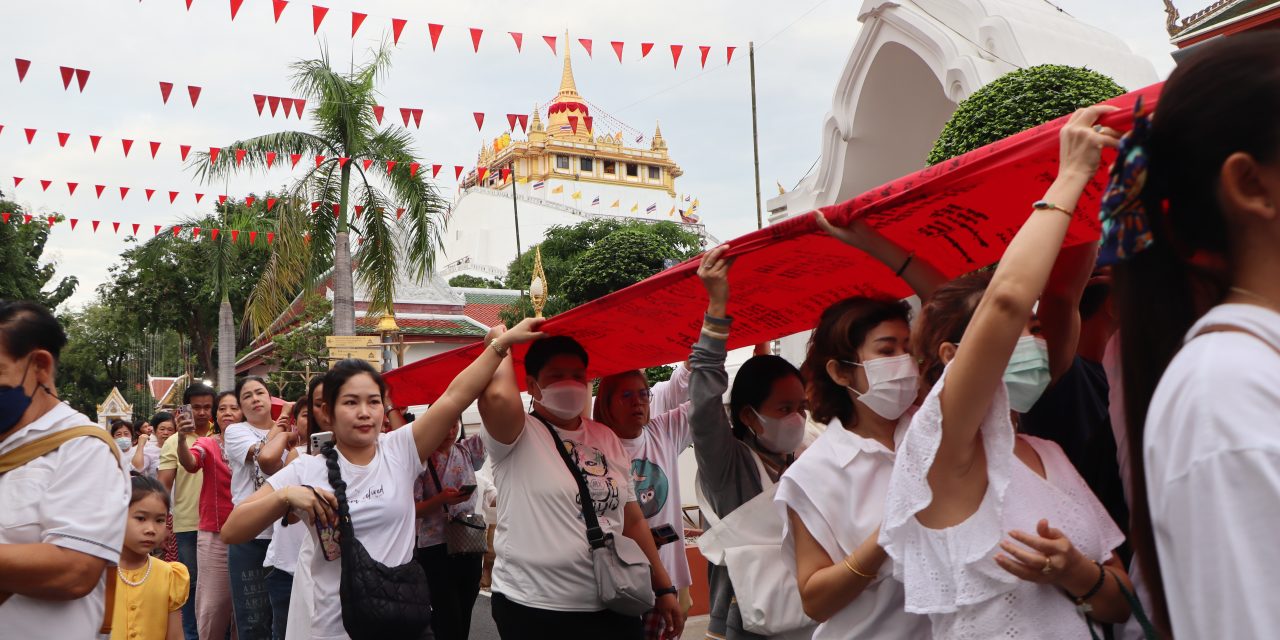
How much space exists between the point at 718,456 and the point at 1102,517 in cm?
146

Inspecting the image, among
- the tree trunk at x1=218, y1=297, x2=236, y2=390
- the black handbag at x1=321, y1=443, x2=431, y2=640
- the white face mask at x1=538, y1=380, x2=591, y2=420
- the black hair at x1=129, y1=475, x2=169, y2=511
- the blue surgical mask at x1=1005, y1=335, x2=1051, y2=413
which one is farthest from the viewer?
the tree trunk at x1=218, y1=297, x2=236, y2=390

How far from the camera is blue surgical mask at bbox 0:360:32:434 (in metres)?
2.90

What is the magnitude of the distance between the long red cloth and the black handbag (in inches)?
43.8

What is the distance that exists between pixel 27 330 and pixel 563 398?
1970 mm

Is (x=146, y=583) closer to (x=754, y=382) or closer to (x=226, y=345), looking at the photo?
(x=754, y=382)

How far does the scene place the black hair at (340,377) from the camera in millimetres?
4062

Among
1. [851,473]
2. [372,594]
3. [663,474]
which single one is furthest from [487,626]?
[851,473]

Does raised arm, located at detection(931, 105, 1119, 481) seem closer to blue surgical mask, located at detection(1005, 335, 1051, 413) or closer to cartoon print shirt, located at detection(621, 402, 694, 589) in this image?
blue surgical mask, located at detection(1005, 335, 1051, 413)

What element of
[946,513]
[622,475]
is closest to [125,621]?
[622,475]

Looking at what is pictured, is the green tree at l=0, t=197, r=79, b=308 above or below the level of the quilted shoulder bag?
above

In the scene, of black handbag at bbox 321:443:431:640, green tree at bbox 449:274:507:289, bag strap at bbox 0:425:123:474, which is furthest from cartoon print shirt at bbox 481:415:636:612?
green tree at bbox 449:274:507:289

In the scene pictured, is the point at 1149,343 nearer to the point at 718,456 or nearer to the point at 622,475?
the point at 718,456

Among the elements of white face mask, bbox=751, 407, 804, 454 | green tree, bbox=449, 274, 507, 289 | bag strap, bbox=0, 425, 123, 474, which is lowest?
white face mask, bbox=751, 407, 804, 454

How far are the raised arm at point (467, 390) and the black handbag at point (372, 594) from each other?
37 centimetres
